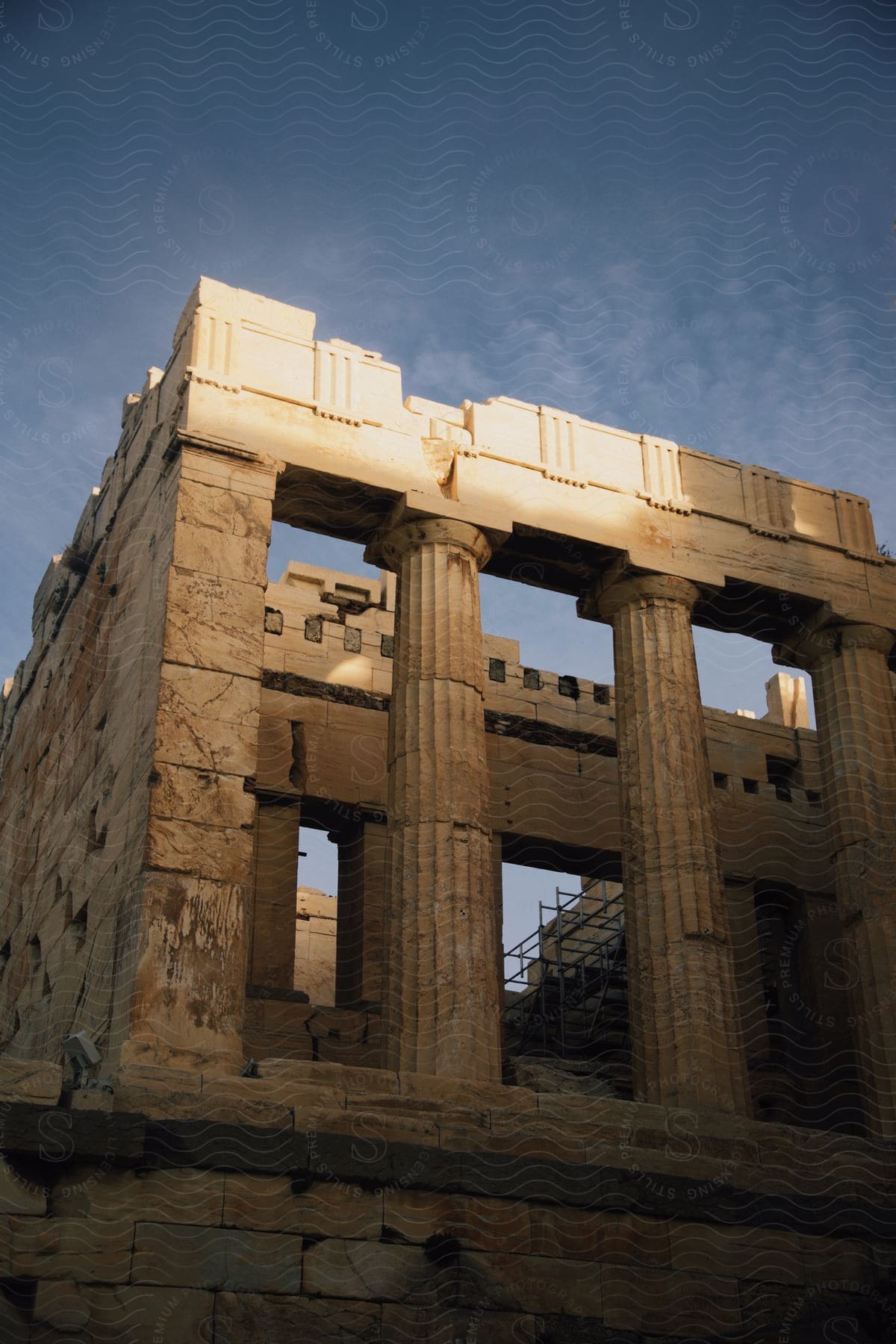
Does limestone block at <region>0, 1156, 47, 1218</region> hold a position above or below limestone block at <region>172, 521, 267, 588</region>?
below

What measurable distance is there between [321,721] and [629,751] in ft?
16.3

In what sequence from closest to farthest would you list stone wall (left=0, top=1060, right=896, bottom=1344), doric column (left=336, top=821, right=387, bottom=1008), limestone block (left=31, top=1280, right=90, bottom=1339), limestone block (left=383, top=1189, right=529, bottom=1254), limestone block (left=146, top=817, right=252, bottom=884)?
1. limestone block (left=31, top=1280, right=90, bottom=1339)
2. stone wall (left=0, top=1060, right=896, bottom=1344)
3. limestone block (left=383, top=1189, right=529, bottom=1254)
4. limestone block (left=146, top=817, right=252, bottom=884)
5. doric column (left=336, top=821, right=387, bottom=1008)

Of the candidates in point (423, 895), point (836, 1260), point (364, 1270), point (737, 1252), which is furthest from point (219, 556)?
→ point (836, 1260)

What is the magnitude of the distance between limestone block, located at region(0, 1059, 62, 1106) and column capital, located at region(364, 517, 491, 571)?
7.39 metres

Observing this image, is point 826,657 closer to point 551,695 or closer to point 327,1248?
point 551,695

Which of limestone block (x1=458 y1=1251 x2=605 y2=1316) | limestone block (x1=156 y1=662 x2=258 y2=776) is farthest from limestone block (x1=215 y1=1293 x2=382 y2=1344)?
limestone block (x1=156 y1=662 x2=258 y2=776)

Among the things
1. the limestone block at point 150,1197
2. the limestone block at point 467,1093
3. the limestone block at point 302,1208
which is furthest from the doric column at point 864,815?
the limestone block at point 150,1197

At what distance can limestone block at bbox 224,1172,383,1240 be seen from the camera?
40.3 ft

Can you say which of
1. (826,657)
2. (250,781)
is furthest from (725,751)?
(250,781)

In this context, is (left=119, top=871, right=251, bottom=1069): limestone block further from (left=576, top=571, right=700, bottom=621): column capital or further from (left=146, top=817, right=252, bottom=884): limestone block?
(left=576, top=571, right=700, bottom=621): column capital

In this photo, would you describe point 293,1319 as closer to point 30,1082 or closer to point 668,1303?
point 30,1082

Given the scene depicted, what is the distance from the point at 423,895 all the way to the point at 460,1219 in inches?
126

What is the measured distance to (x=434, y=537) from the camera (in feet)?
57.2

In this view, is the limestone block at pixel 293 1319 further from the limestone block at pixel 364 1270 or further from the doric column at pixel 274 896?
the doric column at pixel 274 896
